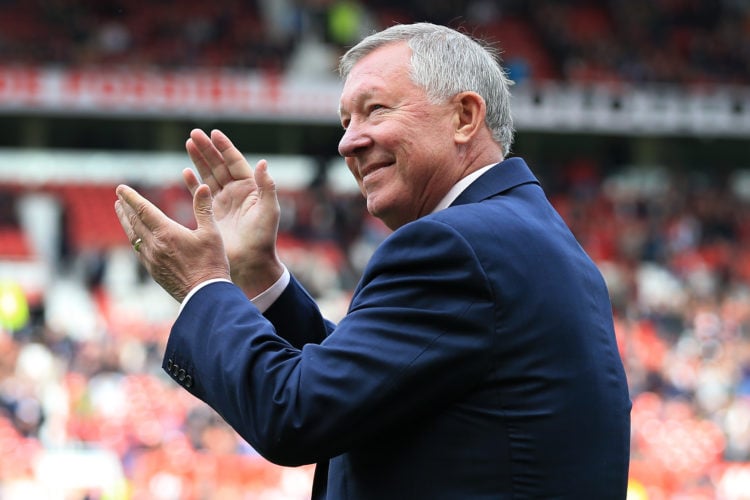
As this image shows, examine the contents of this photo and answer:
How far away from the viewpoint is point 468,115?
6.04ft

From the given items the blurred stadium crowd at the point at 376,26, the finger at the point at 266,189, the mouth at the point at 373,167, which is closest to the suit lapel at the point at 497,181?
the mouth at the point at 373,167

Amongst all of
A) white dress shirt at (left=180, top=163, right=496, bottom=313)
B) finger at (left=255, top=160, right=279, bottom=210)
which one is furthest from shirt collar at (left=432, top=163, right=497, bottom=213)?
finger at (left=255, top=160, right=279, bottom=210)

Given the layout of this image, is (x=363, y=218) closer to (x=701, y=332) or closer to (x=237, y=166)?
(x=701, y=332)

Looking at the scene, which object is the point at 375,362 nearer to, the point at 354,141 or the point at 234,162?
the point at 354,141

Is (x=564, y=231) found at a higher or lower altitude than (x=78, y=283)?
higher

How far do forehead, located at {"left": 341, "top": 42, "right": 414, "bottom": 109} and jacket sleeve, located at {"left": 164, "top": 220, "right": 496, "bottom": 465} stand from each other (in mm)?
265

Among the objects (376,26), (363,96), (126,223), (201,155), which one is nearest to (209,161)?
(201,155)

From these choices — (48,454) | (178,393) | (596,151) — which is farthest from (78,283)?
(596,151)

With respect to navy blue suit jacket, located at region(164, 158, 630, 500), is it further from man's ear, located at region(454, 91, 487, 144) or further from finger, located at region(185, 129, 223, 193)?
finger, located at region(185, 129, 223, 193)

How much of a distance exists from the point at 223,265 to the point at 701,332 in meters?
11.7

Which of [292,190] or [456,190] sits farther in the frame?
[292,190]

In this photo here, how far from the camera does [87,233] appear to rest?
588 inches

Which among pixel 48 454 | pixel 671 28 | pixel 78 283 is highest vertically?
pixel 671 28

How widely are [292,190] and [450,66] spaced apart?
15220 millimetres
